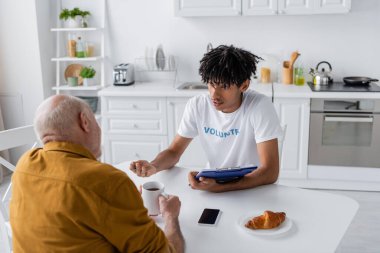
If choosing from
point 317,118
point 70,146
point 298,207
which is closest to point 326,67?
point 317,118

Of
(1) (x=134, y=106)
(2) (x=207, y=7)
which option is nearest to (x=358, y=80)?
(2) (x=207, y=7)

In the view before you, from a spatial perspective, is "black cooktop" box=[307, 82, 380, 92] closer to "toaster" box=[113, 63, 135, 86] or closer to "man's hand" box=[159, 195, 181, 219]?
"toaster" box=[113, 63, 135, 86]

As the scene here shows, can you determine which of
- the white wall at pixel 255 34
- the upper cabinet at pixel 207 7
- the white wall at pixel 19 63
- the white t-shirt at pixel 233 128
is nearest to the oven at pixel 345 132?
the white wall at pixel 255 34

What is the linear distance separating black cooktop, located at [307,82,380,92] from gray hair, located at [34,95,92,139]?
2.59m

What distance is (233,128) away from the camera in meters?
1.91

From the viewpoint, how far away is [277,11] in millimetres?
3406

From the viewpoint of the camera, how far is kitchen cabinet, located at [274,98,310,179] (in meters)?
3.29

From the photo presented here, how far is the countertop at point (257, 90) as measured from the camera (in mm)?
3207

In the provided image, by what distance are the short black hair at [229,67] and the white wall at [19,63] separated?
252cm

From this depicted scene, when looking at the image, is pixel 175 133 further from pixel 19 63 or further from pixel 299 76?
pixel 19 63

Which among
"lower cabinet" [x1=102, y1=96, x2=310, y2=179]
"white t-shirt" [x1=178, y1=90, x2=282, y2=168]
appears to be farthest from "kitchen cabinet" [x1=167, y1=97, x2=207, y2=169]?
"white t-shirt" [x1=178, y1=90, x2=282, y2=168]

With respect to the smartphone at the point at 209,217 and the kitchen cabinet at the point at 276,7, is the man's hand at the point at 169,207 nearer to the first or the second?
the smartphone at the point at 209,217

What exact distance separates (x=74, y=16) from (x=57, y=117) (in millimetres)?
3072

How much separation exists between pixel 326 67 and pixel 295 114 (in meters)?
0.77
